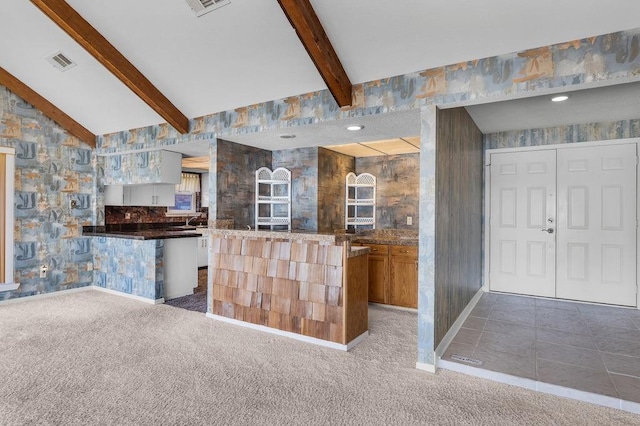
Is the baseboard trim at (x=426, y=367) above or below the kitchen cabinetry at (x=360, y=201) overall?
below

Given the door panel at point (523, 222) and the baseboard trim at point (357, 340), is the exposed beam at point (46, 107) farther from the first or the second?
the door panel at point (523, 222)

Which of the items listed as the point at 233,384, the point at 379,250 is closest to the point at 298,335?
the point at 233,384

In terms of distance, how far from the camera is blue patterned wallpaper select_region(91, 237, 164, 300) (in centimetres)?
493

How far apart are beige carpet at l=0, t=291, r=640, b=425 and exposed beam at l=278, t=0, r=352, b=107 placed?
2.40 metres

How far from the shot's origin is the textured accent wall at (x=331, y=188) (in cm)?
536

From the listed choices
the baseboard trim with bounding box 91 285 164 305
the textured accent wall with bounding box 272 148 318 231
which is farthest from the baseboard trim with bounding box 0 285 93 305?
the textured accent wall with bounding box 272 148 318 231

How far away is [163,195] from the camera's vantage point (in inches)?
248

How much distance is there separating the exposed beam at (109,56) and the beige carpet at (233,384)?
252 centimetres

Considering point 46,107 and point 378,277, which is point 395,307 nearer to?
point 378,277

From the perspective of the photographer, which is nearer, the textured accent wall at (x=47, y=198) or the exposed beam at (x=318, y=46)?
the exposed beam at (x=318, y=46)

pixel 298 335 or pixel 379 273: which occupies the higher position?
pixel 379 273

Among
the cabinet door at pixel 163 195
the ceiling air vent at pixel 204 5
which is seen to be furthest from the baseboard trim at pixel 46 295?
the ceiling air vent at pixel 204 5

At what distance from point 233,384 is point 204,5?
9.97 feet

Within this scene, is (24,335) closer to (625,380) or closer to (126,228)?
(126,228)
